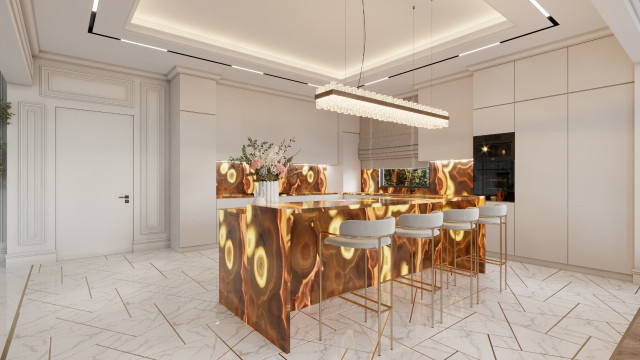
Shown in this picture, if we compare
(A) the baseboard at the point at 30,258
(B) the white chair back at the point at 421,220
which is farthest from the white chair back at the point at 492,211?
(A) the baseboard at the point at 30,258

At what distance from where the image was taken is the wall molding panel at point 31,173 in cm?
456

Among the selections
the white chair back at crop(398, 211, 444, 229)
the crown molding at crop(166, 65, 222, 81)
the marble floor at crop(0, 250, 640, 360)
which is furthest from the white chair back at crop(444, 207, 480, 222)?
the crown molding at crop(166, 65, 222, 81)

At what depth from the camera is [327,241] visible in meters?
2.67

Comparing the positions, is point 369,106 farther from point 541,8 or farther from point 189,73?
point 189,73

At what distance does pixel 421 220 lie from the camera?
9.37 feet

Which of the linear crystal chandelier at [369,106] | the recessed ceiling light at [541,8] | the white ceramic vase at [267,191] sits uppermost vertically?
the recessed ceiling light at [541,8]

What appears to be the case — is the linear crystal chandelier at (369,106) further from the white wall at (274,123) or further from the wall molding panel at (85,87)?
the wall molding panel at (85,87)

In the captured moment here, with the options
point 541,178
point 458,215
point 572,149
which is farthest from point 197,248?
point 572,149

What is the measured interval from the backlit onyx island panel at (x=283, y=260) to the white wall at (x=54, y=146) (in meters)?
2.95

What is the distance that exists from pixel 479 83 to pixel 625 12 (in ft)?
7.57

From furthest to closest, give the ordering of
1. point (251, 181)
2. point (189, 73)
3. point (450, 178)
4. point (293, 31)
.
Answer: point (251, 181) < point (450, 178) < point (189, 73) < point (293, 31)

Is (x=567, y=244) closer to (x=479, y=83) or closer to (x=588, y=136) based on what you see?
(x=588, y=136)

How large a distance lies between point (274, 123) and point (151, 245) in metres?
3.12

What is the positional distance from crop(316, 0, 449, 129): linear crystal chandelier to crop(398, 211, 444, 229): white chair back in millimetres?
1251
